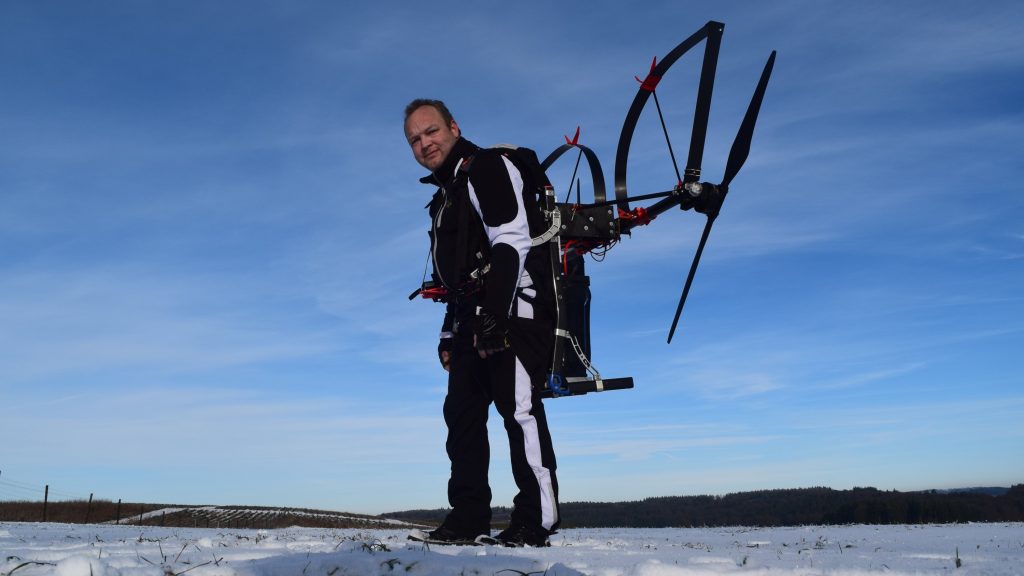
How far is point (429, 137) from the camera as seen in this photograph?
5543 millimetres

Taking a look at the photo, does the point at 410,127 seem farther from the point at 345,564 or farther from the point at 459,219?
the point at 345,564

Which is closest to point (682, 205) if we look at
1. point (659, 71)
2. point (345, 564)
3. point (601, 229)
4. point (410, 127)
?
point (601, 229)

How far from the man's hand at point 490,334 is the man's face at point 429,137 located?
1.46 meters

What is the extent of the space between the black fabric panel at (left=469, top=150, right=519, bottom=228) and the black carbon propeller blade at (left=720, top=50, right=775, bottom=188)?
6.80ft

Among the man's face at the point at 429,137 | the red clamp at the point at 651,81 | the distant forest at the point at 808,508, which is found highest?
the red clamp at the point at 651,81

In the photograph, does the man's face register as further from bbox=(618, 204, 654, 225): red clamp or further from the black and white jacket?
bbox=(618, 204, 654, 225): red clamp

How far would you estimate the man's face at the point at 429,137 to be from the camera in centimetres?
554

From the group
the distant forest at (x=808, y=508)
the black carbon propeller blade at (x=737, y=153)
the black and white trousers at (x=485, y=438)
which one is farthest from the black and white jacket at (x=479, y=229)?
the distant forest at (x=808, y=508)

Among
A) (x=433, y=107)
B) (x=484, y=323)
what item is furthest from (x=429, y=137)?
(x=484, y=323)

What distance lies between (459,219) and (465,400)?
135 centimetres

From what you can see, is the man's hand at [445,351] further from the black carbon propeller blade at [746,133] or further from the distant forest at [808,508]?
the distant forest at [808,508]

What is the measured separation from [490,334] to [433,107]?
2.00m

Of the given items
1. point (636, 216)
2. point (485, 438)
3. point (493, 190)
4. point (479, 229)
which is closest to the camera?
point (493, 190)

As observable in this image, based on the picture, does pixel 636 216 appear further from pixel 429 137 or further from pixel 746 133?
pixel 429 137
